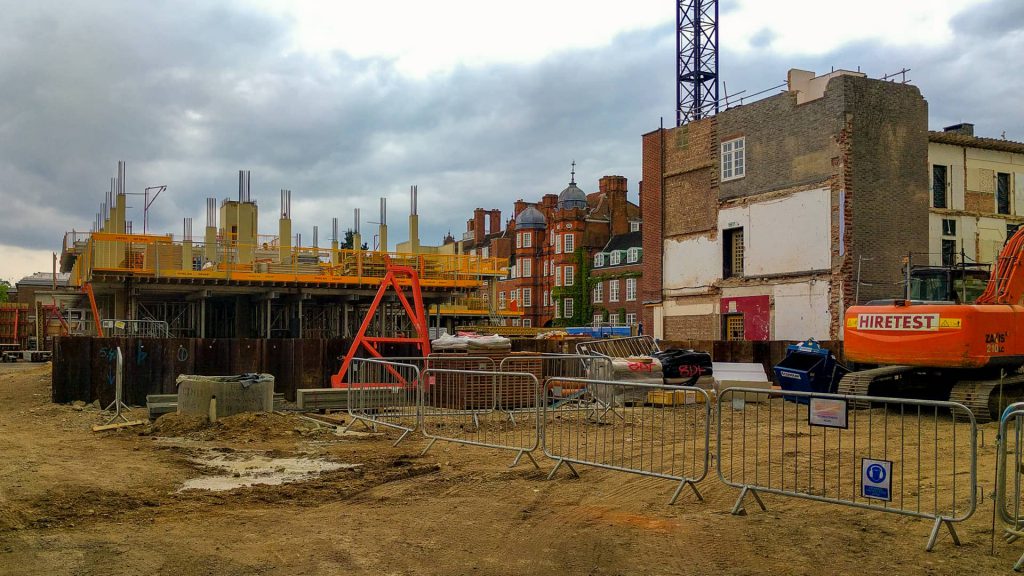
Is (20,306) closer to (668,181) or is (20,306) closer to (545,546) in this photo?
(668,181)

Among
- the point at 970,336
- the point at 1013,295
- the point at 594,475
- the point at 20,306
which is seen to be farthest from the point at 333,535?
the point at 20,306

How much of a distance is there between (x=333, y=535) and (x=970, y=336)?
12599 mm

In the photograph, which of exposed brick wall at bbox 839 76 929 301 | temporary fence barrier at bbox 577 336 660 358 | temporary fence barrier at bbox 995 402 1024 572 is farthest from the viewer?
exposed brick wall at bbox 839 76 929 301

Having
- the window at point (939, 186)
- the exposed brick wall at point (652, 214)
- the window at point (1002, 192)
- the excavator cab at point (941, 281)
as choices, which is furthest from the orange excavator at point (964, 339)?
the window at point (1002, 192)

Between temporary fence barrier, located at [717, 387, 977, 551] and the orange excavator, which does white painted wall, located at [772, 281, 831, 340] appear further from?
temporary fence barrier, located at [717, 387, 977, 551]

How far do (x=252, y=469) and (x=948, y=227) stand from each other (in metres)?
32.2

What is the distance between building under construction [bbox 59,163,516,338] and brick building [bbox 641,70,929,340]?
30.1 feet

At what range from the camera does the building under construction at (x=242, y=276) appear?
3189cm

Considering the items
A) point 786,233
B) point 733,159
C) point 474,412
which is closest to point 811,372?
point 474,412

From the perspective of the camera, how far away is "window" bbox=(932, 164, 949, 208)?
34.9 m

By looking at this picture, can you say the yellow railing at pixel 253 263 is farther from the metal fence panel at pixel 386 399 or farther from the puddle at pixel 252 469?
the puddle at pixel 252 469

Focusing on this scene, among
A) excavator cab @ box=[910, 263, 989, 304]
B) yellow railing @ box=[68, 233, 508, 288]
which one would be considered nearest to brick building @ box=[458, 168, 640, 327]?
yellow railing @ box=[68, 233, 508, 288]

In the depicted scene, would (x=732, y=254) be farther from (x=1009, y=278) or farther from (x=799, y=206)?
(x=1009, y=278)

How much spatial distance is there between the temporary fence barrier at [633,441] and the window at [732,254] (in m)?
17.6
